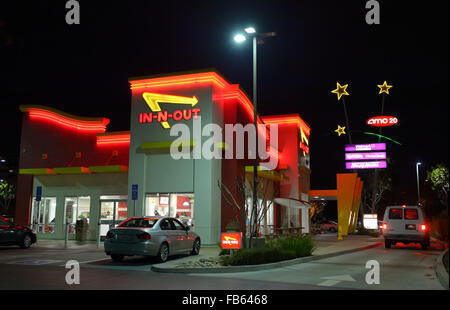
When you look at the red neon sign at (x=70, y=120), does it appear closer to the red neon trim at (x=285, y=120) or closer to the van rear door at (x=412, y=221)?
the red neon trim at (x=285, y=120)

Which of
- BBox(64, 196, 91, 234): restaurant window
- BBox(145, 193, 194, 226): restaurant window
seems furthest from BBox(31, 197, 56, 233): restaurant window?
BBox(145, 193, 194, 226): restaurant window

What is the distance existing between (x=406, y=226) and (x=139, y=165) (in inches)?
549

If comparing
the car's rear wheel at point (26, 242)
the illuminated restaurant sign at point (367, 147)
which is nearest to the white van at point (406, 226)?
the illuminated restaurant sign at point (367, 147)

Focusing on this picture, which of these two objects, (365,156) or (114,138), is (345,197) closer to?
(365,156)

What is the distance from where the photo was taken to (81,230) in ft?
82.1

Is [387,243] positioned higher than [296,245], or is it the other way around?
[296,245]

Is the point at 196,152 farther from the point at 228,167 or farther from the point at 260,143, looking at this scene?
the point at 260,143

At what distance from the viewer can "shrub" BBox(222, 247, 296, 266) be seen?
12.8 m

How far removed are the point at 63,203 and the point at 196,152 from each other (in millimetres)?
10280

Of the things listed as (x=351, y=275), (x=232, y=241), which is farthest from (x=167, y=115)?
(x=351, y=275)

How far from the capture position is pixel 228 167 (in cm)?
2280

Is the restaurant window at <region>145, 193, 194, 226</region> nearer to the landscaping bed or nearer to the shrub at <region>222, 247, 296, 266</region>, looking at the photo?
the landscaping bed

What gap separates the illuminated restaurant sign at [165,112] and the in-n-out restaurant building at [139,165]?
54 mm
